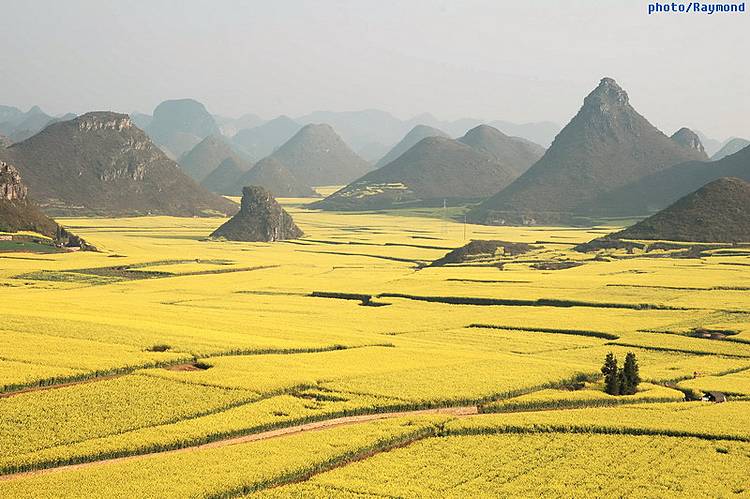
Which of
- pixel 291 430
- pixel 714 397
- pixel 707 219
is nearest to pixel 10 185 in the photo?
pixel 707 219

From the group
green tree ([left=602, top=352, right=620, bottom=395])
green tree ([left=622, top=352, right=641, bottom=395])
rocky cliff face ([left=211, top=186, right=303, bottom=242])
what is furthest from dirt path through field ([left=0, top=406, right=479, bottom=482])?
rocky cliff face ([left=211, top=186, right=303, bottom=242])

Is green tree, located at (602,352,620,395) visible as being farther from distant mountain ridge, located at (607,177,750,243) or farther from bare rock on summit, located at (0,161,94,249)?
distant mountain ridge, located at (607,177,750,243)

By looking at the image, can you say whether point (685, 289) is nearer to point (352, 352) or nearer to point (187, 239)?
point (352, 352)

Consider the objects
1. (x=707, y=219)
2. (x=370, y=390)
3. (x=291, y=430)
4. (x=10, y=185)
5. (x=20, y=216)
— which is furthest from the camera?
(x=707, y=219)

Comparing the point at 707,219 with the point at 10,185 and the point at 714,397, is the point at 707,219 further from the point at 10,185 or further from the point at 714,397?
the point at 10,185

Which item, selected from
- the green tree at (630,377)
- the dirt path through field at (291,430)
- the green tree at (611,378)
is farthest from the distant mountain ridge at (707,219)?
the dirt path through field at (291,430)
